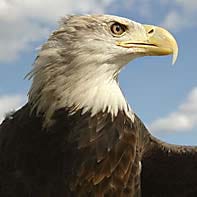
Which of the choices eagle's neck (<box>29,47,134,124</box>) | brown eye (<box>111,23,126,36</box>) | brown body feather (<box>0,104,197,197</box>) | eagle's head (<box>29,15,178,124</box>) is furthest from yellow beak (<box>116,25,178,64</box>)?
brown body feather (<box>0,104,197,197</box>)

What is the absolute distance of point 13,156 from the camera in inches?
269

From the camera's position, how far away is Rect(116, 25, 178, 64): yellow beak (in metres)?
7.10

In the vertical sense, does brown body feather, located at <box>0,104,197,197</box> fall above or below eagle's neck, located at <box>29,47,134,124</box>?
below

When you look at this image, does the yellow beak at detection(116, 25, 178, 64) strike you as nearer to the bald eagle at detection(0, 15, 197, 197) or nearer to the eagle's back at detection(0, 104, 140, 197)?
the bald eagle at detection(0, 15, 197, 197)

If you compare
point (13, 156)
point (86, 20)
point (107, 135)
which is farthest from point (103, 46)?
point (13, 156)

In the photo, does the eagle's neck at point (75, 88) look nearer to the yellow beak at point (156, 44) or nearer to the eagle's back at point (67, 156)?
the eagle's back at point (67, 156)

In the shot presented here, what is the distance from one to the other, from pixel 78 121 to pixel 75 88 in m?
0.34

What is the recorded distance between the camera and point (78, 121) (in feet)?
22.5

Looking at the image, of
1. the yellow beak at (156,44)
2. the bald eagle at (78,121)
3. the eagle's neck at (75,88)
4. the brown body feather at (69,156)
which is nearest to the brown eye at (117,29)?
the bald eagle at (78,121)

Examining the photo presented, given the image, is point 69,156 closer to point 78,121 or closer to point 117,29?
point 78,121

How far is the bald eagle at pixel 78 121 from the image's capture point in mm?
6770

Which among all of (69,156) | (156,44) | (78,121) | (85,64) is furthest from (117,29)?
(69,156)

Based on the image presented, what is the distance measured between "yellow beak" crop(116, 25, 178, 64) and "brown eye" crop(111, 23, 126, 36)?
0.14m

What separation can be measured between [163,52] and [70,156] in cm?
150
